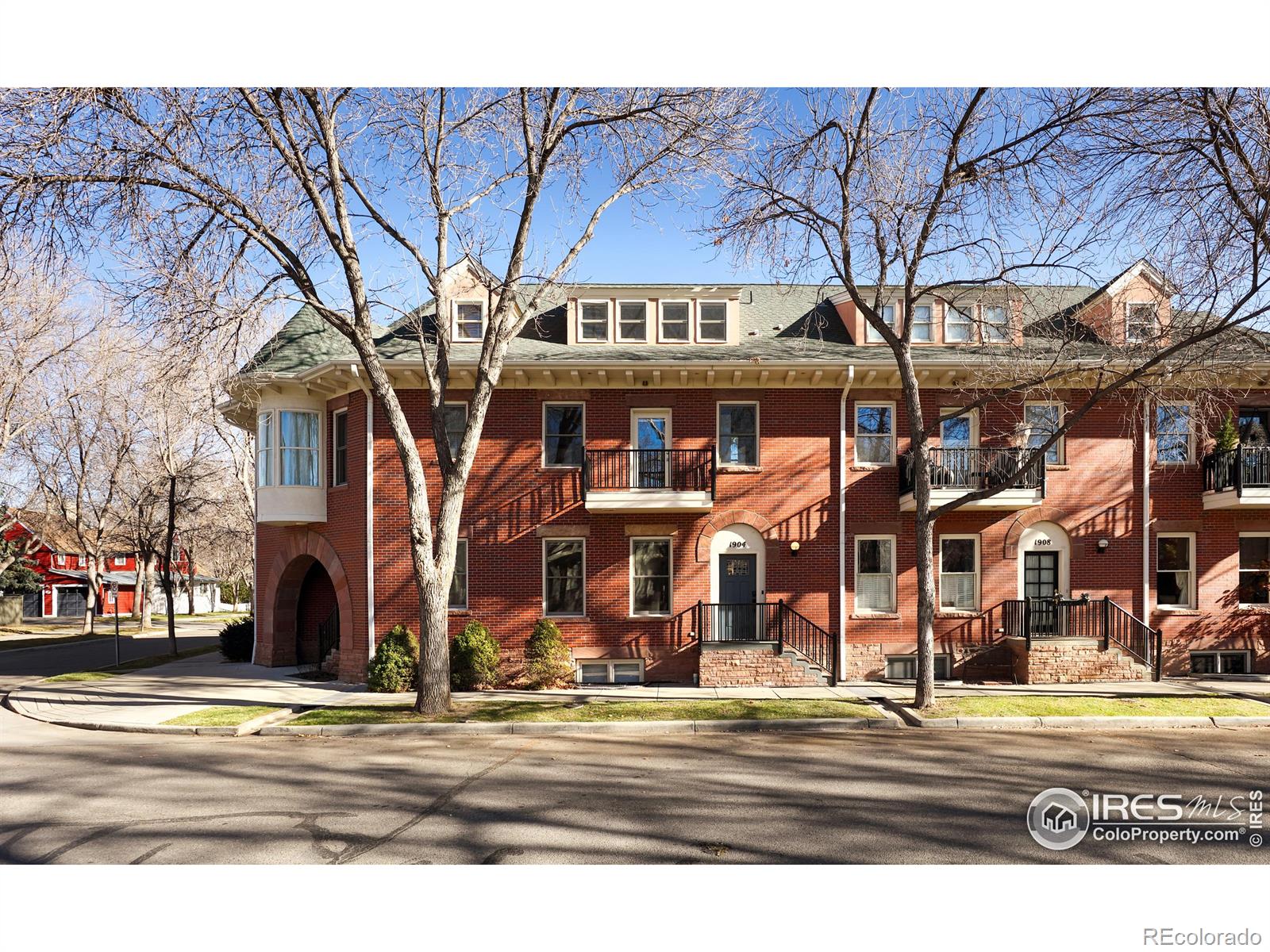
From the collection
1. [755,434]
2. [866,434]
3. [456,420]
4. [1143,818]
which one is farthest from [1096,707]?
[456,420]

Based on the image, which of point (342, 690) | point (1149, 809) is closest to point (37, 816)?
point (342, 690)

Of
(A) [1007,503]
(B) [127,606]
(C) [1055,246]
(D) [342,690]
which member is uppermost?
(C) [1055,246]

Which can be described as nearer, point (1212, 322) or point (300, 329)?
point (1212, 322)

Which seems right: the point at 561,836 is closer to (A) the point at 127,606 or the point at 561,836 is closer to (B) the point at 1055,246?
(B) the point at 1055,246

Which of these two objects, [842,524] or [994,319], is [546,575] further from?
[994,319]

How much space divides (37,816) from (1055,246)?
15450 mm

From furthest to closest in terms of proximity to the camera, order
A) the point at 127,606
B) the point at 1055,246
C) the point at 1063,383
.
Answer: the point at 127,606 < the point at 1063,383 < the point at 1055,246

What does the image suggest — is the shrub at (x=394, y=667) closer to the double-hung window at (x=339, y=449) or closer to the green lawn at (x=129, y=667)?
the double-hung window at (x=339, y=449)

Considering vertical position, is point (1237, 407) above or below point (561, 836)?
above

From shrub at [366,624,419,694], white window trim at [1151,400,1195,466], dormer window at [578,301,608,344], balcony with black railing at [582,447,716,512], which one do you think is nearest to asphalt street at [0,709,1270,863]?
shrub at [366,624,419,694]

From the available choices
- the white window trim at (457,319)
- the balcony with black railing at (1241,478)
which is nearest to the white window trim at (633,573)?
the white window trim at (457,319)

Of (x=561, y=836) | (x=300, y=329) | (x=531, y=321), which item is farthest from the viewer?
(x=300, y=329)

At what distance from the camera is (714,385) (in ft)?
59.3

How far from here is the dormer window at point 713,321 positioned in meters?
18.8
